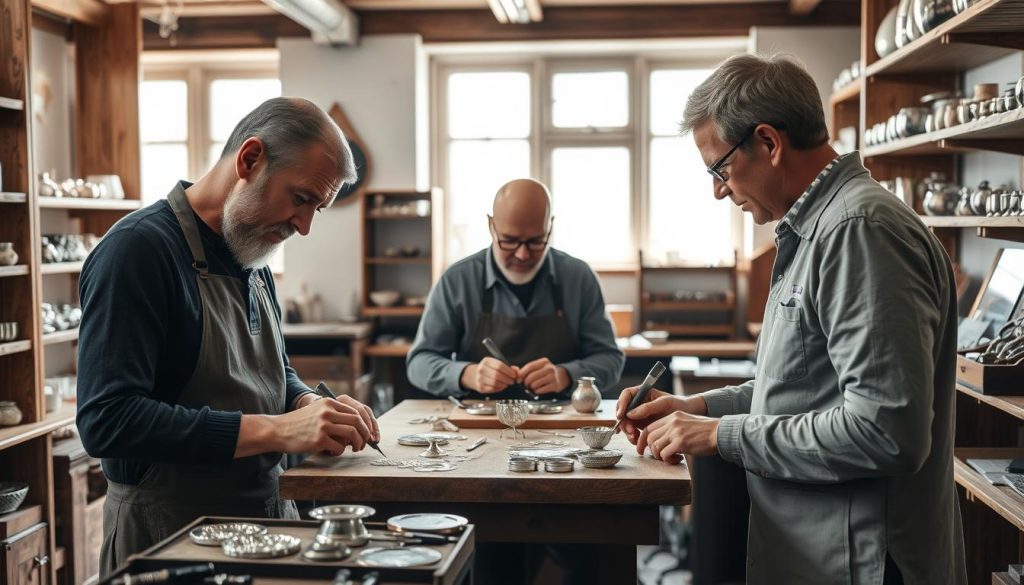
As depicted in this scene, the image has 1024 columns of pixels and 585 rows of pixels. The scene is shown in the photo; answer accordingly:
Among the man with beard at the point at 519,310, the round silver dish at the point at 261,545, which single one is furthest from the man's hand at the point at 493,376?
the round silver dish at the point at 261,545

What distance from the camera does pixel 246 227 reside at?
231cm

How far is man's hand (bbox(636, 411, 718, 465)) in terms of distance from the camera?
83.0 inches

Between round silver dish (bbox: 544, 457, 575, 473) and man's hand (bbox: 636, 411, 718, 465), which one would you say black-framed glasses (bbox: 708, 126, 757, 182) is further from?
round silver dish (bbox: 544, 457, 575, 473)

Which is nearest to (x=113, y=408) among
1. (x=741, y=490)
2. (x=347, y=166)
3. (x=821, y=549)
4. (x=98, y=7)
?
(x=347, y=166)

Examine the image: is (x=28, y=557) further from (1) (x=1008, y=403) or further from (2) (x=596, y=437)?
(1) (x=1008, y=403)

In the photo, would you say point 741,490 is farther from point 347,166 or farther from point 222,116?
point 222,116

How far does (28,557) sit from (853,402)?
153 inches

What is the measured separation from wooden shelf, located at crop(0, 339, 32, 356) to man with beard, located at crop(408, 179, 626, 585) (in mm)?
1778

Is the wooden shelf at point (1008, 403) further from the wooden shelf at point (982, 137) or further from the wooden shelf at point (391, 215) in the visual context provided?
the wooden shelf at point (391, 215)

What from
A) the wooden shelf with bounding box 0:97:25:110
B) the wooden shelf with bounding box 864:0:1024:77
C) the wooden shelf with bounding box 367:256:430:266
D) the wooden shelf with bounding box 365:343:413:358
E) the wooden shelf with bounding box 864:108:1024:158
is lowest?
the wooden shelf with bounding box 365:343:413:358

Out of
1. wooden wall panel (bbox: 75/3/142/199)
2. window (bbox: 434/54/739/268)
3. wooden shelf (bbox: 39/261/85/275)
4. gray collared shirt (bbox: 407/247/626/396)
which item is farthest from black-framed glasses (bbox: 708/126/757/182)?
window (bbox: 434/54/739/268)

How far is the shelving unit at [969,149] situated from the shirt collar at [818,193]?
1.11m

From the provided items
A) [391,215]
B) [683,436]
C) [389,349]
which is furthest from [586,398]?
[391,215]

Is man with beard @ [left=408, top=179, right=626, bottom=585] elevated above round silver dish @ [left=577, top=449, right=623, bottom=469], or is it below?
above
